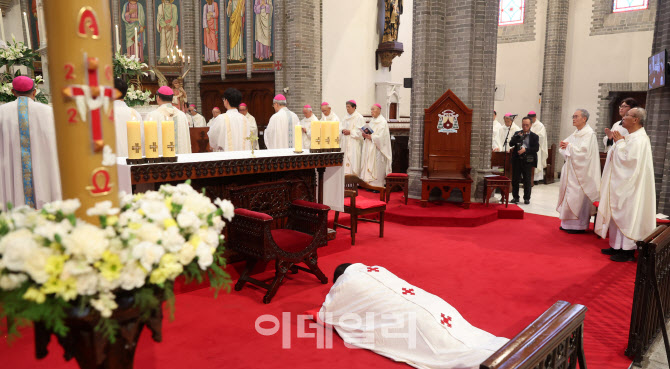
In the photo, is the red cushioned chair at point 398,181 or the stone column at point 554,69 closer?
the red cushioned chair at point 398,181

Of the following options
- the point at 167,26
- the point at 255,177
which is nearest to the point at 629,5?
the point at 255,177

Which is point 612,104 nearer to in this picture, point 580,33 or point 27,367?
point 580,33

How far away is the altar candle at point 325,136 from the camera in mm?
5203

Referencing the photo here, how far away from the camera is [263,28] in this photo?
12.1 metres

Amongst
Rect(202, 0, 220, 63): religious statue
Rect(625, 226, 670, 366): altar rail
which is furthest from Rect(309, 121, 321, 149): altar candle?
Rect(202, 0, 220, 63): religious statue

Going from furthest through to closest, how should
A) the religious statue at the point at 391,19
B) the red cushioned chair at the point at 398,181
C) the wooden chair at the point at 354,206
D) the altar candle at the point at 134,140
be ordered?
1. the religious statue at the point at 391,19
2. the red cushioned chair at the point at 398,181
3. the wooden chair at the point at 354,206
4. the altar candle at the point at 134,140

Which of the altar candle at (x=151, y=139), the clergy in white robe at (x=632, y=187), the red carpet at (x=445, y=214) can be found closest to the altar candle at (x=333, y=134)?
the altar candle at (x=151, y=139)

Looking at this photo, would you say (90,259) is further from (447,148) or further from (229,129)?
(447,148)

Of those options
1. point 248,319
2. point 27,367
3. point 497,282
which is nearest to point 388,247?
point 497,282

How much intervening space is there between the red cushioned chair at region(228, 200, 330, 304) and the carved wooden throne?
3713mm

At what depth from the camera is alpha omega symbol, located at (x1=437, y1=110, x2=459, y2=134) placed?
8.06 m

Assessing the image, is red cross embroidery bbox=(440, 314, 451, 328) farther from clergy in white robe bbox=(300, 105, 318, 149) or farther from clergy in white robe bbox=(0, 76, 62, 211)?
clergy in white robe bbox=(300, 105, 318, 149)

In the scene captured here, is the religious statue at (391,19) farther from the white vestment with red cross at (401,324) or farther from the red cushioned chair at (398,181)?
the white vestment with red cross at (401,324)

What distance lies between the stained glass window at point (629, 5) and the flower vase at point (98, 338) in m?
14.9
